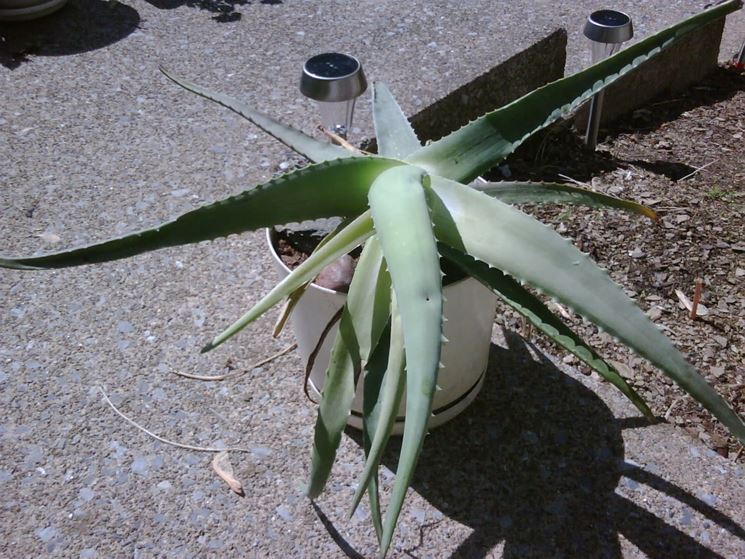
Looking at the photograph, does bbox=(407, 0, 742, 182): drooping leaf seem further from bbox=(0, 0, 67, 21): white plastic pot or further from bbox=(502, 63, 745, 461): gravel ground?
bbox=(0, 0, 67, 21): white plastic pot

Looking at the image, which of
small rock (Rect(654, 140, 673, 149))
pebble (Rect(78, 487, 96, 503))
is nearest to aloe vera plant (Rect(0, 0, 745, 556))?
pebble (Rect(78, 487, 96, 503))

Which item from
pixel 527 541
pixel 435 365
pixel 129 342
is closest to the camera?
pixel 435 365

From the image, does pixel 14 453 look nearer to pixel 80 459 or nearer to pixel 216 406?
pixel 80 459

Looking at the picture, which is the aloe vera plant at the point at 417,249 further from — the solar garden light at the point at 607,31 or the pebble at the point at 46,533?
the solar garden light at the point at 607,31

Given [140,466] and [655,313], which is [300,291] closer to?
[140,466]

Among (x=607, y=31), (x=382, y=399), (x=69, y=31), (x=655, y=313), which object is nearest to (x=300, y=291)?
(x=382, y=399)

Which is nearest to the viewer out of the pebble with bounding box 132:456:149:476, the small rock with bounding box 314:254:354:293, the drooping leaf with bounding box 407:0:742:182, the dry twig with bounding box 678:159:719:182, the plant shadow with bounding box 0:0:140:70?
the drooping leaf with bounding box 407:0:742:182

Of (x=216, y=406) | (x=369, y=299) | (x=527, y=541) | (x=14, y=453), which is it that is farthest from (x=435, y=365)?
(x=14, y=453)
